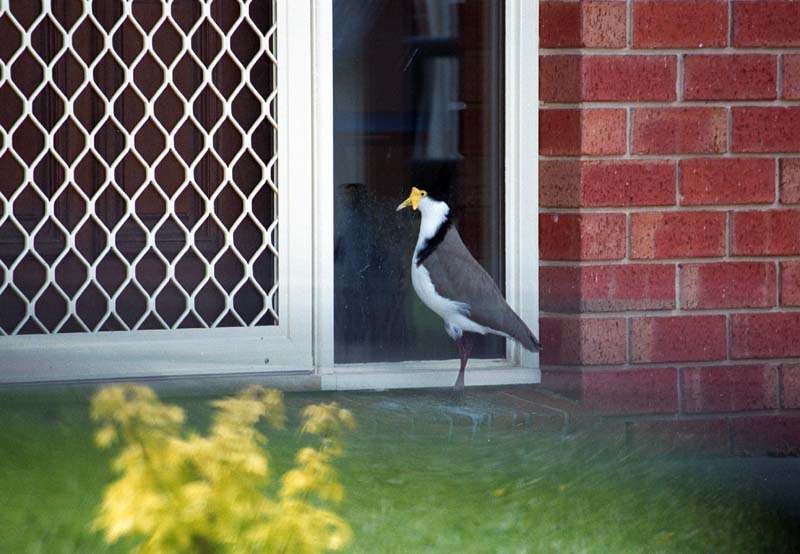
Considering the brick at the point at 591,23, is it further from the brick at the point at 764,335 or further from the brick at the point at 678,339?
the brick at the point at 764,335

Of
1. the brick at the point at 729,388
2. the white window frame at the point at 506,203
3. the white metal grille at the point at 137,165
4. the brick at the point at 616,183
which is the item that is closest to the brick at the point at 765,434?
the brick at the point at 729,388

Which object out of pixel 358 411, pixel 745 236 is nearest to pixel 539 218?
pixel 745 236

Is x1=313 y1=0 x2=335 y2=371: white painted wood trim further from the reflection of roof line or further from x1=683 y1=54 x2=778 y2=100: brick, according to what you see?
x1=683 y1=54 x2=778 y2=100: brick

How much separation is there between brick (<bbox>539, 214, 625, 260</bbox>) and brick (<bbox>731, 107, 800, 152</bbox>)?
520 millimetres

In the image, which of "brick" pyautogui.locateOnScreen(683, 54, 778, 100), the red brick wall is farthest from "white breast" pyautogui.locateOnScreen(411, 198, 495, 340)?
"brick" pyautogui.locateOnScreen(683, 54, 778, 100)

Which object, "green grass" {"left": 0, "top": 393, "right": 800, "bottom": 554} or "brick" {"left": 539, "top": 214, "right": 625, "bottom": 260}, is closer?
"green grass" {"left": 0, "top": 393, "right": 800, "bottom": 554}

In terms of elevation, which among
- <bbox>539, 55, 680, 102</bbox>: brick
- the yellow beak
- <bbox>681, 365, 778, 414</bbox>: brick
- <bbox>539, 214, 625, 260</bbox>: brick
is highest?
<bbox>539, 55, 680, 102</bbox>: brick

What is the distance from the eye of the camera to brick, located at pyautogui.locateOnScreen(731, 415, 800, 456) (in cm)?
Answer: 482

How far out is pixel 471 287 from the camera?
4.66 m

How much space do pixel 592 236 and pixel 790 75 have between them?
36.5 inches

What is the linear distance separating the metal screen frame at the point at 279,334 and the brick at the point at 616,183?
0.92m

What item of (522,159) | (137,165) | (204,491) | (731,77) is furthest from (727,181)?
(204,491)

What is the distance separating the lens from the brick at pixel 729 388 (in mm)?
4746

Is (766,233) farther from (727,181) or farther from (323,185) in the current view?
(323,185)
